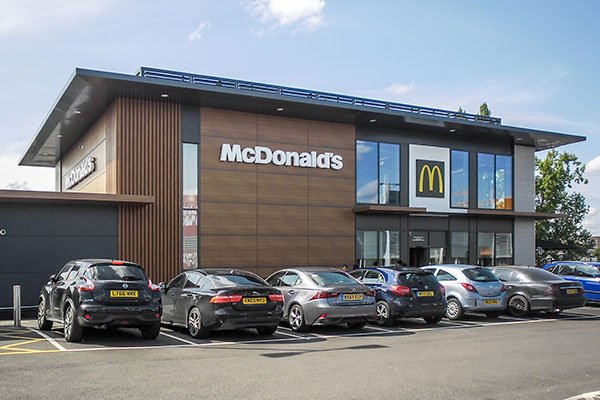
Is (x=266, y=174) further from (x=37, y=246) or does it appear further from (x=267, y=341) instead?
(x=267, y=341)

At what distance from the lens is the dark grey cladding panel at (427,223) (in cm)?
2592

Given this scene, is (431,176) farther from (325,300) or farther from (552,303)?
(325,300)

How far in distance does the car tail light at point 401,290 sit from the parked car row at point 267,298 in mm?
23

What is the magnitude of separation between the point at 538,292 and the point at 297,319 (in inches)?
297

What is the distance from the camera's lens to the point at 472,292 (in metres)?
16.1

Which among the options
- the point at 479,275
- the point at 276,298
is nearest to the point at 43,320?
the point at 276,298

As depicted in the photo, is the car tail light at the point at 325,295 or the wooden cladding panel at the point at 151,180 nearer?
the car tail light at the point at 325,295

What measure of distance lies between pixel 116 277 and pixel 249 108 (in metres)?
11.2

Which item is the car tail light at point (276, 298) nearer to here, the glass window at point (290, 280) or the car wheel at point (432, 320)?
the glass window at point (290, 280)

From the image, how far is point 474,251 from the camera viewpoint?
2758 centimetres

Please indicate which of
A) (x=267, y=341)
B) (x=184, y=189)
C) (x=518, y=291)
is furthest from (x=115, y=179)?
(x=518, y=291)

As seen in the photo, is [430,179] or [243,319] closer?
[243,319]

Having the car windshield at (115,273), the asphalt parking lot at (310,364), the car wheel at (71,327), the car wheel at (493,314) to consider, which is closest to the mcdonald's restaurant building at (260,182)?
the asphalt parking lot at (310,364)

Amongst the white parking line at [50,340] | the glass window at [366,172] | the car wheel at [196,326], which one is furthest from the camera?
the glass window at [366,172]
